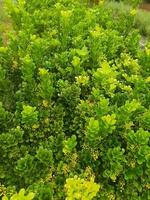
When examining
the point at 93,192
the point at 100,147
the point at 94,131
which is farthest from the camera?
the point at 100,147

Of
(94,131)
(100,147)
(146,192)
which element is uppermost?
(94,131)

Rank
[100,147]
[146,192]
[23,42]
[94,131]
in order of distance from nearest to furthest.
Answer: [94,131], [100,147], [146,192], [23,42]

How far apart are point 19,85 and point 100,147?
1091 millimetres

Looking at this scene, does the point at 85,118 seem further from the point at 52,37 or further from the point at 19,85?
the point at 52,37

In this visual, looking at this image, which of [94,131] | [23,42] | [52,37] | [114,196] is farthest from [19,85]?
[114,196]

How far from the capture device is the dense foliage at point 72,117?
3568mm

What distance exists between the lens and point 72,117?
13.1 ft

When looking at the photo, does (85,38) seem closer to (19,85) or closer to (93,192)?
(19,85)

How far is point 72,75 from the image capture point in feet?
13.5

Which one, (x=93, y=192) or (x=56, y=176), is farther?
(x=56, y=176)

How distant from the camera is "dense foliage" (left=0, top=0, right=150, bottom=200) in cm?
357

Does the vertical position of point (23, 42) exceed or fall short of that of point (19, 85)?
it exceeds it

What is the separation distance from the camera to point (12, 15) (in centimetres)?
478

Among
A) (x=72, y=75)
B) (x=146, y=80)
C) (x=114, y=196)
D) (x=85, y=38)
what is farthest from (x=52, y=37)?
(x=114, y=196)
